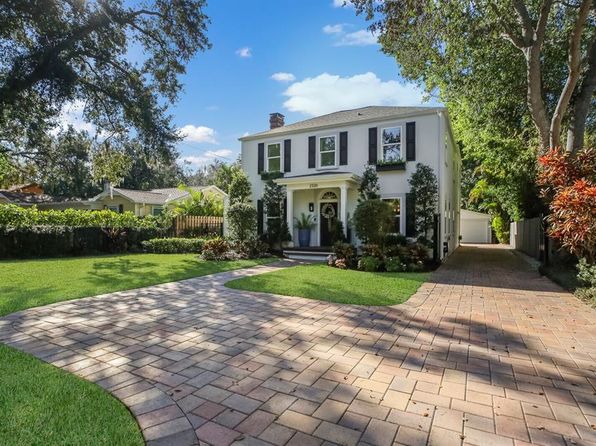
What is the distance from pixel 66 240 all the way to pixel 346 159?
11.9 m

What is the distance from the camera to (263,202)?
52.4ft

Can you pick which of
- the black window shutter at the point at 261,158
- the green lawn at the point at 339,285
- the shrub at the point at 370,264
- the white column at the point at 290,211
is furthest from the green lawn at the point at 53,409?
the black window shutter at the point at 261,158

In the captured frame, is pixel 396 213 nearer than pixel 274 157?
Yes

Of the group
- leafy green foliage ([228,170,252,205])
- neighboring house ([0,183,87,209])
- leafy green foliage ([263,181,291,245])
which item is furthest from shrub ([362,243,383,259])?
neighboring house ([0,183,87,209])

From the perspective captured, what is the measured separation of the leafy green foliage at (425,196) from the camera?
12828mm

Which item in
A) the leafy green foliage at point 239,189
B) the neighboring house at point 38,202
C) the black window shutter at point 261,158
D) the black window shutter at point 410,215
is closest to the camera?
the black window shutter at point 410,215

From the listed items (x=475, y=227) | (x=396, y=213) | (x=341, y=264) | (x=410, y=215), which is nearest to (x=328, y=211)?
(x=396, y=213)

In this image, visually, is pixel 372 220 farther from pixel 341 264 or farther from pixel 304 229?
pixel 304 229

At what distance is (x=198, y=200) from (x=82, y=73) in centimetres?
991

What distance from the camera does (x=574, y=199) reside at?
7133 mm

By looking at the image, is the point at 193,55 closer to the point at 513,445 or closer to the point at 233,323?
the point at 233,323

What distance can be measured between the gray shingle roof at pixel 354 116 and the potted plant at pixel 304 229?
13.0ft

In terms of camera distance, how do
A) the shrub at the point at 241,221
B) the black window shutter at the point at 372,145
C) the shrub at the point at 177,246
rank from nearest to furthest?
the black window shutter at the point at 372,145 < the shrub at the point at 241,221 < the shrub at the point at 177,246

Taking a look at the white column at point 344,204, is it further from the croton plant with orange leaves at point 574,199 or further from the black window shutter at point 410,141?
the croton plant with orange leaves at point 574,199
